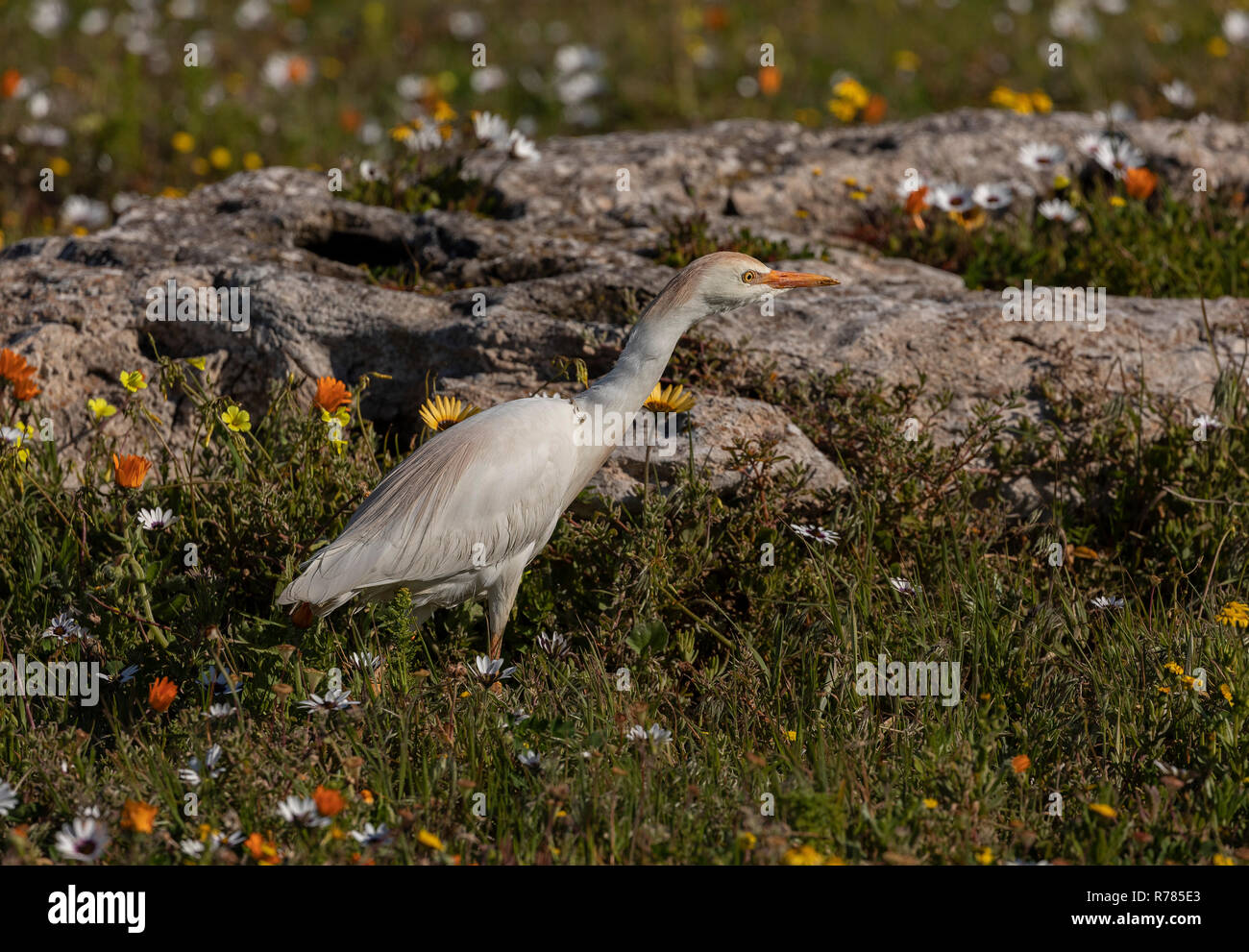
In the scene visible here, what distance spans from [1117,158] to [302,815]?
4.30m

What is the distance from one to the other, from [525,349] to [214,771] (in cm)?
186

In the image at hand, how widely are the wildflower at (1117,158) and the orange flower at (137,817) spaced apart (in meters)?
4.38

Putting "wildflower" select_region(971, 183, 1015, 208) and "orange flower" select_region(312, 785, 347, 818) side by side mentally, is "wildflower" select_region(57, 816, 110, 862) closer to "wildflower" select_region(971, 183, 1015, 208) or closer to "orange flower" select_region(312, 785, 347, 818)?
"orange flower" select_region(312, 785, 347, 818)

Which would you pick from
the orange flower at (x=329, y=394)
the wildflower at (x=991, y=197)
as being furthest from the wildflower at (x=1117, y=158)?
the orange flower at (x=329, y=394)

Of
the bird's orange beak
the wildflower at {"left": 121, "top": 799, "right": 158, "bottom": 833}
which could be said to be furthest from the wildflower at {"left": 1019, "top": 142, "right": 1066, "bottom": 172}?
the wildflower at {"left": 121, "top": 799, "right": 158, "bottom": 833}

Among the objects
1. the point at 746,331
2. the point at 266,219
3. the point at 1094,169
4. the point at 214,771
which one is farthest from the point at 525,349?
the point at 1094,169

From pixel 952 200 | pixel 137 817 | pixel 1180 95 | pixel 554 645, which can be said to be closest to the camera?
pixel 137 817

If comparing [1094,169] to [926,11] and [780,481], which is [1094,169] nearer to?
[780,481]

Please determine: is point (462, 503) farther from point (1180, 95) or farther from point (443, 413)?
point (1180, 95)

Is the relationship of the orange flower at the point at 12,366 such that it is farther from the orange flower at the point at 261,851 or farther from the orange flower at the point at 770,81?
the orange flower at the point at 770,81

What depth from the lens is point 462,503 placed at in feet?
11.2

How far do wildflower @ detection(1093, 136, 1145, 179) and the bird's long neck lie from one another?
2574 millimetres

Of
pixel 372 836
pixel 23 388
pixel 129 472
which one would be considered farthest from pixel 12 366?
pixel 372 836

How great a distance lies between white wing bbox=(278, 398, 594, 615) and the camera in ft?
11.0
